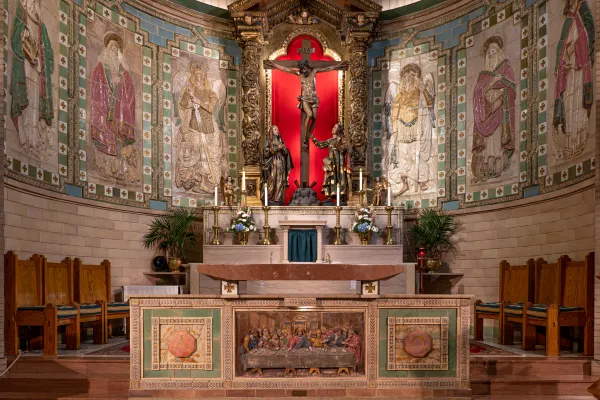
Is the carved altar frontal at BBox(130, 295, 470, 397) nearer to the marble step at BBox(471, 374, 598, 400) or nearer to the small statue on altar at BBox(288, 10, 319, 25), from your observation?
the marble step at BBox(471, 374, 598, 400)

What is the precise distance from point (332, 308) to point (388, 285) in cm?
436

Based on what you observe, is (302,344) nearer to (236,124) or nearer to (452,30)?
(236,124)

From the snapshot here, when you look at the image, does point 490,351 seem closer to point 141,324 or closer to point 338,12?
point 141,324

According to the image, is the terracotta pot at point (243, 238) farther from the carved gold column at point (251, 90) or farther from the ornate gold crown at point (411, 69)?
the ornate gold crown at point (411, 69)

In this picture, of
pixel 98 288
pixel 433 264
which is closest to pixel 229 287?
pixel 98 288

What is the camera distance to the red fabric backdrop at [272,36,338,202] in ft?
46.2

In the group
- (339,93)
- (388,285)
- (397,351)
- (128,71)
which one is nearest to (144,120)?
(128,71)

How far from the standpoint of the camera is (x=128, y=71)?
41.9 ft

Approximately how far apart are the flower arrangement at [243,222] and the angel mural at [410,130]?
3184 mm

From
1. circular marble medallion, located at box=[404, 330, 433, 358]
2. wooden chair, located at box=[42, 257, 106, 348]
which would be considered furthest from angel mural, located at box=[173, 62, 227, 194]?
circular marble medallion, located at box=[404, 330, 433, 358]

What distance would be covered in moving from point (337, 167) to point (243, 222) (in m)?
2.21

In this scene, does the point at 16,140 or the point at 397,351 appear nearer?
the point at 397,351

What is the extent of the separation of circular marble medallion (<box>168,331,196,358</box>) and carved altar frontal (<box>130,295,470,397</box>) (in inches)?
0.4

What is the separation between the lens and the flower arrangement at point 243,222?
12141 mm
